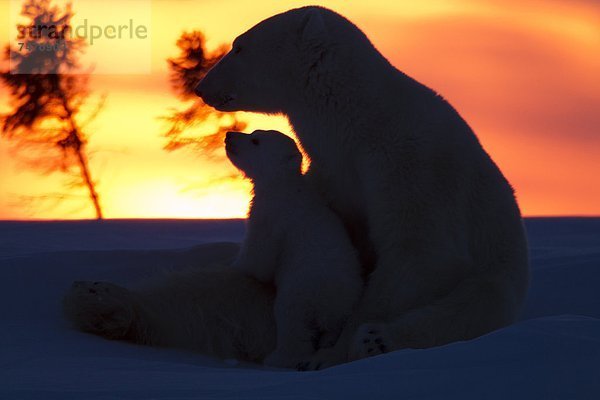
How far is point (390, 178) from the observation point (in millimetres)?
4664

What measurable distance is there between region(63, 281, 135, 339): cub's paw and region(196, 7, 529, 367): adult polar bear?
869 mm

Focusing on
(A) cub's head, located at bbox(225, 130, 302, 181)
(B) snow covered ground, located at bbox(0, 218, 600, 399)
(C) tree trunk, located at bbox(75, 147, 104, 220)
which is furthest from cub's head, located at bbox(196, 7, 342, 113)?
(C) tree trunk, located at bbox(75, 147, 104, 220)

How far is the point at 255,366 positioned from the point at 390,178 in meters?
1.04

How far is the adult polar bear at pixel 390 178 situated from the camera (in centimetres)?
453

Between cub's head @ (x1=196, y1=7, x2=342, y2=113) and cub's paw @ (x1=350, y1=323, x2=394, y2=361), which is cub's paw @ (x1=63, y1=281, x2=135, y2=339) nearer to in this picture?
cub's paw @ (x1=350, y1=323, x2=394, y2=361)

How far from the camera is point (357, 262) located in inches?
188

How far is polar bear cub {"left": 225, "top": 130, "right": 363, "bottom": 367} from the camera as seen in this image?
453cm

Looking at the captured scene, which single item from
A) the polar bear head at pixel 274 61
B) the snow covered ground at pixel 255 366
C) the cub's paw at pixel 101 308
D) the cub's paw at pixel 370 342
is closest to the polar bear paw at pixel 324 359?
the cub's paw at pixel 370 342

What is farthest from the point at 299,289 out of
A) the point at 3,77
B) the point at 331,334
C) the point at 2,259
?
the point at 3,77

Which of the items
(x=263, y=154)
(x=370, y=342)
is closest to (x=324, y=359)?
(x=370, y=342)

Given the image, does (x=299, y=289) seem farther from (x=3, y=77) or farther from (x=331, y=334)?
(x=3, y=77)

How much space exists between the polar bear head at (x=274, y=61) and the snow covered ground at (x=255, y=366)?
1015 millimetres

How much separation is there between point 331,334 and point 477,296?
67 centimetres

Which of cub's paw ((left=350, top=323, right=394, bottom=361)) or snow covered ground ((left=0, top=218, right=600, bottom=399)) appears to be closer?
snow covered ground ((left=0, top=218, right=600, bottom=399))
